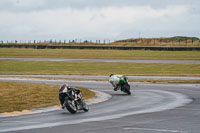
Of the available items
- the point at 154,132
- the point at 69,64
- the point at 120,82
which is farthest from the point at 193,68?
the point at 154,132

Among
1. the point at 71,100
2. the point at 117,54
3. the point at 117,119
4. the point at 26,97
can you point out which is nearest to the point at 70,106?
the point at 71,100

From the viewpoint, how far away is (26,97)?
99.0 ft

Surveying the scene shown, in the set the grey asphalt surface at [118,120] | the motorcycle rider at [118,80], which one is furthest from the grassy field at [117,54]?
the grey asphalt surface at [118,120]

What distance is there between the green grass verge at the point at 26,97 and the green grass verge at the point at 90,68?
3008 centimetres

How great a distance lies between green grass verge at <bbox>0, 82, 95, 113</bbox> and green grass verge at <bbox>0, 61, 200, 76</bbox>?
98.7 ft

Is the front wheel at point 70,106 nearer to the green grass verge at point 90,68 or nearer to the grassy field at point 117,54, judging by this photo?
the green grass verge at point 90,68

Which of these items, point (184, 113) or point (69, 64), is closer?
point (184, 113)

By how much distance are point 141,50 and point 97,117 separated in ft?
291

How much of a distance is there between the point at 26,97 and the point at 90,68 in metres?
43.6

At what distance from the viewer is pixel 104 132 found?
1661cm

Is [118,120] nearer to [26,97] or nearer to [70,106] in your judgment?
[70,106]

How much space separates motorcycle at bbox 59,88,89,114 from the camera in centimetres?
2297

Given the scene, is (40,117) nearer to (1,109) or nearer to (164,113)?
(1,109)

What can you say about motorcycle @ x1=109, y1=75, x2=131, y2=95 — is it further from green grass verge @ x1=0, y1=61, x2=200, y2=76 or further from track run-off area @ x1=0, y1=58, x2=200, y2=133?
green grass verge @ x1=0, y1=61, x2=200, y2=76
